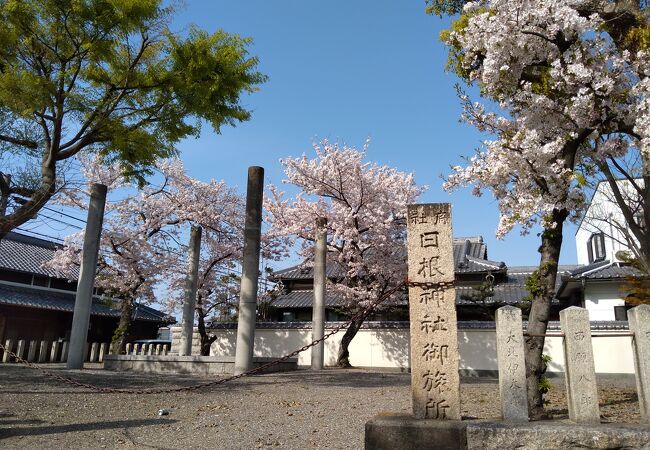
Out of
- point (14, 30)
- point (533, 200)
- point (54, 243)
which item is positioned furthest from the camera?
point (54, 243)

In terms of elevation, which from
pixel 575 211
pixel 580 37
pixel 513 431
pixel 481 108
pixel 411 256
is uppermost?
pixel 580 37

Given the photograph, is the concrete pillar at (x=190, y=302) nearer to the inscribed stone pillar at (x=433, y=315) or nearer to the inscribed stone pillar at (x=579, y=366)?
the inscribed stone pillar at (x=433, y=315)

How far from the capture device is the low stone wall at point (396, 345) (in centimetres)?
1888

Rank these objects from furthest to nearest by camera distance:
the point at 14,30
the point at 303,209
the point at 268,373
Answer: the point at 303,209 → the point at 268,373 → the point at 14,30

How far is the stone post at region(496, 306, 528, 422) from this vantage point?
18.0ft

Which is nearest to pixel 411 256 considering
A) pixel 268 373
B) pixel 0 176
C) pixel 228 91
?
pixel 228 91

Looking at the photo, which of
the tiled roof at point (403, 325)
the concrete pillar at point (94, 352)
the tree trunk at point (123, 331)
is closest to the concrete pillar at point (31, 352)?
the concrete pillar at point (94, 352)

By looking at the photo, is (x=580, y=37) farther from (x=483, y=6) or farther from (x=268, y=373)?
(x=268, y=373)

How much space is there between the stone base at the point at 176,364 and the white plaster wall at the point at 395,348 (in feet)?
22.3

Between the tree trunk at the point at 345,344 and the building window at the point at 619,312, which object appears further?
the building window at the point at 619,312

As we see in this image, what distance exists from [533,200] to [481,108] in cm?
244

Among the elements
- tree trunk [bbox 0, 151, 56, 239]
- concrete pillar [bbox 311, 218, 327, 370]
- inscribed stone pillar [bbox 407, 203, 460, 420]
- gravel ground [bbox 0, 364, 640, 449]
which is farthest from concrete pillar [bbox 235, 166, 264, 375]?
inscribed stone pillar [bbox 407, 203, 460, 420]

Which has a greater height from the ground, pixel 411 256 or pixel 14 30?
pixel 14 30

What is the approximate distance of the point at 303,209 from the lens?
22453mm
